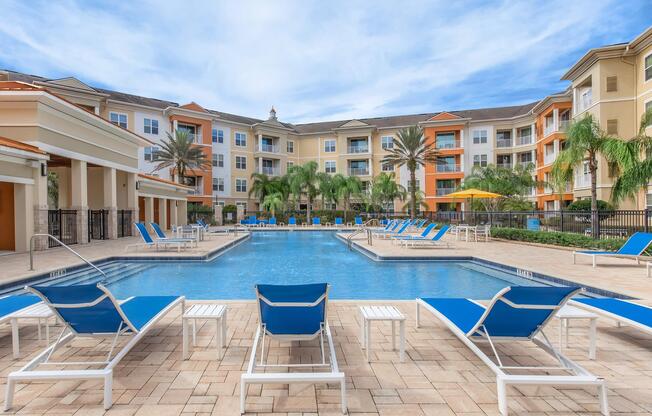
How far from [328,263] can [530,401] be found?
363 inches

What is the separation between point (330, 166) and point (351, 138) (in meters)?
4.25

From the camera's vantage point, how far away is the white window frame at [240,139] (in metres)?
39.6

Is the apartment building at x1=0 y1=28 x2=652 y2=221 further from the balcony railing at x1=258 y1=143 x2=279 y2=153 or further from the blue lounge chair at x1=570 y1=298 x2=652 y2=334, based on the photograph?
the blue lounge chair at x1=570 y1=298 x2=652 y2=334

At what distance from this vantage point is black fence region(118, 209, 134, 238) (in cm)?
1922

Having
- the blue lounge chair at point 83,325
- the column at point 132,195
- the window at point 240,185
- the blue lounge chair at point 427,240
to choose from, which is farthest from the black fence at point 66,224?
the window at point 240,185

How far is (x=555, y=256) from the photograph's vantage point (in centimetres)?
1125

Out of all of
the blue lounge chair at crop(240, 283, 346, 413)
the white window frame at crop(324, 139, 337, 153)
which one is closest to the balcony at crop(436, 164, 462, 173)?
the white window frame at crop(324, 139, 337, 153)

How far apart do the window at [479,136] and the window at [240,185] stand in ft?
85.3

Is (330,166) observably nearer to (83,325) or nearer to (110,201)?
(110,201)

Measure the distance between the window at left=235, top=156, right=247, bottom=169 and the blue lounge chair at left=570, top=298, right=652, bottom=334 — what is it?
1490 inches

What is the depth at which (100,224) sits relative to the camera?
58.1ft

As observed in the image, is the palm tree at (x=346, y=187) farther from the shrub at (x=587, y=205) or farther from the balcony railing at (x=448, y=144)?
the shrub at (x=587, y=205)

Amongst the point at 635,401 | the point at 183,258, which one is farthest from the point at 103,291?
the point at 183,258

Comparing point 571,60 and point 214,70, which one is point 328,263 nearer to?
point 214,70
